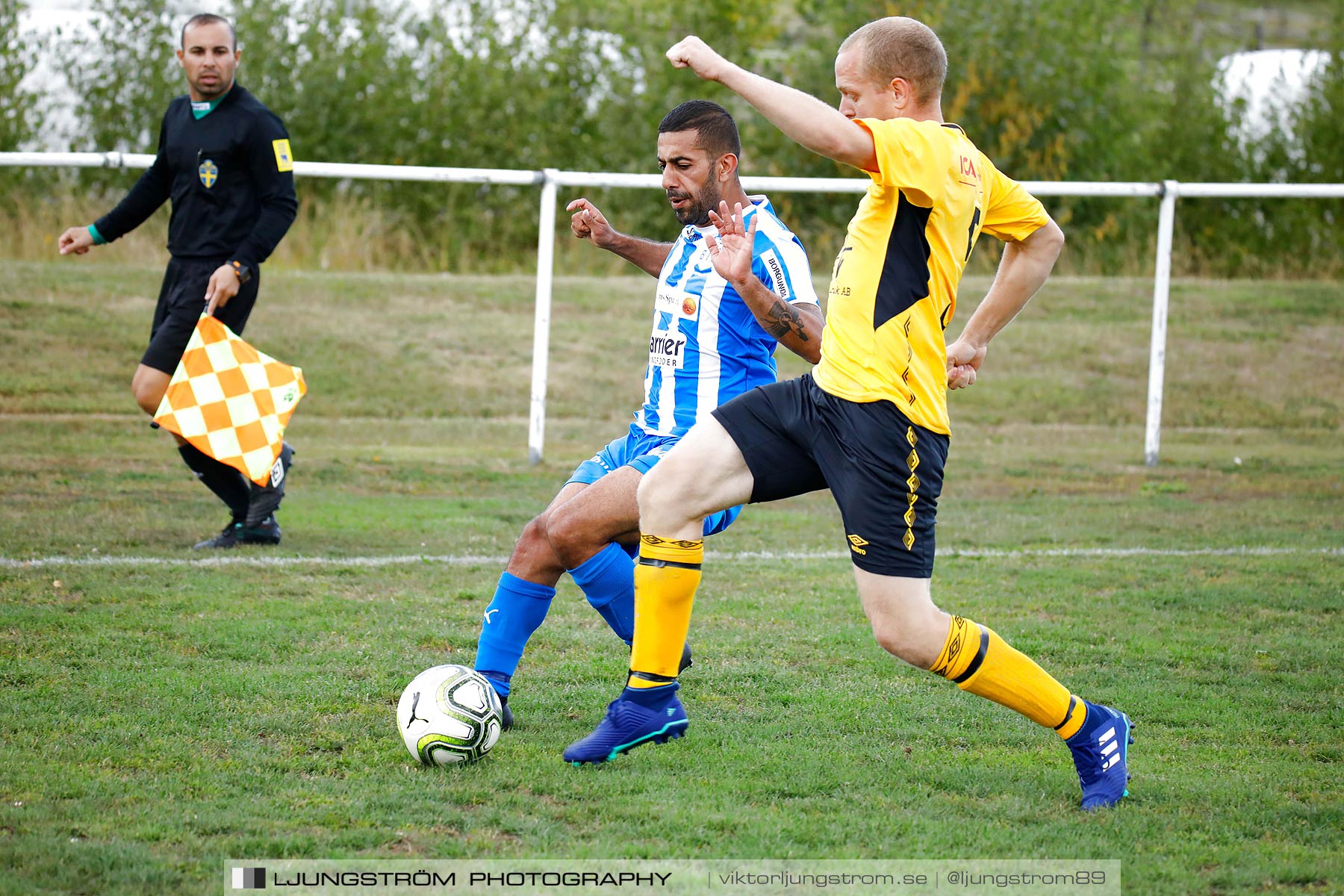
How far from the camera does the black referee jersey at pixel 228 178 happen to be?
22.1 feet

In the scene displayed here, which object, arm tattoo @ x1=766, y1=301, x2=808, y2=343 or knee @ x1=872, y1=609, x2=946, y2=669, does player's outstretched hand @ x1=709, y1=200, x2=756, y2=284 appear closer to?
arm tattoo @ x1=766, y1=301, x2=808, y2=343

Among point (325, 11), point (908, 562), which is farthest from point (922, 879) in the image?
point (325, 11)

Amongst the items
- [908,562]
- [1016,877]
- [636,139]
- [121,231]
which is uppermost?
[636,139]

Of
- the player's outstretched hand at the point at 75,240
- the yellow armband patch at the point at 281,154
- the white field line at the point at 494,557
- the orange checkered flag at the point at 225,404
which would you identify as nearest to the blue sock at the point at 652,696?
the white field line at the point at 494,557

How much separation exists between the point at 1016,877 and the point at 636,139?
14.1 m

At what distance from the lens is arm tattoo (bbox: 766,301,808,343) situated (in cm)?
407

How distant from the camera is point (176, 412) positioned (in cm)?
655

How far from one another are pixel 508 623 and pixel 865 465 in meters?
1.28

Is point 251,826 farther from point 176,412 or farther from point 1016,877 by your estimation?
point 176,412

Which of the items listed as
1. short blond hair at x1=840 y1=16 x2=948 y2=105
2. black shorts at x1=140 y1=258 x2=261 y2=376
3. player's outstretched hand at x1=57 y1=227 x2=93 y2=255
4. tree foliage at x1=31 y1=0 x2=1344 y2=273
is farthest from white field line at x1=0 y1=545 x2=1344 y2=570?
tree foliage at x1=31 y1=0 x2=1344 y2=273

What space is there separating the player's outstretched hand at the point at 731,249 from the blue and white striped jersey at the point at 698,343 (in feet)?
1.63

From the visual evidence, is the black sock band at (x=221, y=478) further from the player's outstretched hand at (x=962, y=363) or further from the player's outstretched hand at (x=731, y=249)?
the player's outstretched hand at (x=962, y=363)

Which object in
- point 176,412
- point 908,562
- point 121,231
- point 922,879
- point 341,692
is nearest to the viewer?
point 922,879

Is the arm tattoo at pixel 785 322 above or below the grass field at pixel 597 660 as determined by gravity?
above
